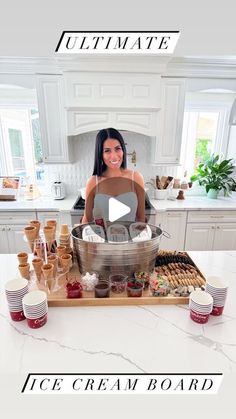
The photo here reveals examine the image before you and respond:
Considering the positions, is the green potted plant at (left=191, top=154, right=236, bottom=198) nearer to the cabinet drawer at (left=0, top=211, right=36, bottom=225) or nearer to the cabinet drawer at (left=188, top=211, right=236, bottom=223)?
the cabinet drawer at (left=188, top=211, right=236, bottom=223)

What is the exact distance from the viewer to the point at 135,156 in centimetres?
286

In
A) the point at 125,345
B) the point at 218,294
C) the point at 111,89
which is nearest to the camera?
the point at 125,345

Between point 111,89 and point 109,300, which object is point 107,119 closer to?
point 111,89

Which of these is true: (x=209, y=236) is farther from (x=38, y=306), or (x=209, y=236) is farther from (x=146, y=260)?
(x=38, y=306)

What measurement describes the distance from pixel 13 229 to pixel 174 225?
175 centimetres

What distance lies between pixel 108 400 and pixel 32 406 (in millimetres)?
202

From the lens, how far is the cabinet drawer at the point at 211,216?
2.61 metres

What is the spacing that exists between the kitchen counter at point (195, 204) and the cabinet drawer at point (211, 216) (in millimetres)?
54

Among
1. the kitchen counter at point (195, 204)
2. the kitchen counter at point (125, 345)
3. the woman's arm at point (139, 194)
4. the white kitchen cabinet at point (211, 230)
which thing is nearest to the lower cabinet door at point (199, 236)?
the white kitchen cabinet at point (211, 230)

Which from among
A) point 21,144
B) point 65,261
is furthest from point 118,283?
point 21,144

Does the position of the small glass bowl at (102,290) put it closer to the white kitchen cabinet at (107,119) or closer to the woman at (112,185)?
the woman at (112,185)

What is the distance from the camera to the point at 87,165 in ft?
9.53

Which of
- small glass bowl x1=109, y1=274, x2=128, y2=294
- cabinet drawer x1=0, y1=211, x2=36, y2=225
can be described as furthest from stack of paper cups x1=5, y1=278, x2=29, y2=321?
cabinet drawer x1=0, y1=211, x2=36, y2=225

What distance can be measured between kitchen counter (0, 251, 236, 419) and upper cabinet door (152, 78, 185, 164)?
1941 mm
